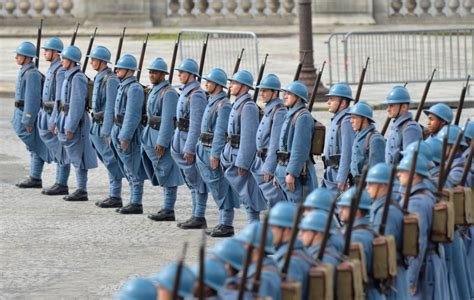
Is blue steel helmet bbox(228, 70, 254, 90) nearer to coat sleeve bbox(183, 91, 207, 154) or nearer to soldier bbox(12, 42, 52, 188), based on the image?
coat sleeve bbox(183, 91, 207, 154)

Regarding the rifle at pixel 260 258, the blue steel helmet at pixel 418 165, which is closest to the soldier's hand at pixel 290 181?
the blue steel helmet at pixel 418 165

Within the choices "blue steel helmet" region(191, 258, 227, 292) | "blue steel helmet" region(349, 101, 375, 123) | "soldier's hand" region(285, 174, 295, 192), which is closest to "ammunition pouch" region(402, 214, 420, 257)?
"blue steel helmet" region(191, 258, 227, 292)

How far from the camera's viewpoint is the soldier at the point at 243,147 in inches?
679

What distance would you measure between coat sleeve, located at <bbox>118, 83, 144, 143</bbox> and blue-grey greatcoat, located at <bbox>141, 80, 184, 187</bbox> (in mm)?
145

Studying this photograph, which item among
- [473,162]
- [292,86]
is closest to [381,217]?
[473,162]

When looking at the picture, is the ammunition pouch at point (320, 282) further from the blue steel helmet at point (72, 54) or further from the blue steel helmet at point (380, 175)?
the blue steel helmet at point (72, 54)

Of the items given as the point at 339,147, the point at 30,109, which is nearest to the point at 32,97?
the point at 30,109

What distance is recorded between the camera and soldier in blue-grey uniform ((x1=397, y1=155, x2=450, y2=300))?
42.6 ft

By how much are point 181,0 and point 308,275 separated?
27.6 meters

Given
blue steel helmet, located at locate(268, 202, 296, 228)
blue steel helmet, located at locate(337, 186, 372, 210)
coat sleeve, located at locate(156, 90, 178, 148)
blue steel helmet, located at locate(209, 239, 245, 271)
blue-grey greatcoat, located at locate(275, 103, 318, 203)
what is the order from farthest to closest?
coat sleeve, located at locate(156, 90, 178, 148)
blue-grey greatcoat, located at locate(275, 103, 318, 203)
blue steel helmet, located at locate(337, 186, 372, 210)
blue steel helmet, located at locate(268, 202, 296, 228)
blue steel helmet, located at locate(209, 239, 245, 271)

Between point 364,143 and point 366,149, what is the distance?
2.3 inches

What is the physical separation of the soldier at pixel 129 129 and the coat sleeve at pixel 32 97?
1481 mm

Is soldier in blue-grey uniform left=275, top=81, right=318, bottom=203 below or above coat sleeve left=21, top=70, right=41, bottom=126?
below

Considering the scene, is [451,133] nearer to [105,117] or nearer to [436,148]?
[436,148]
